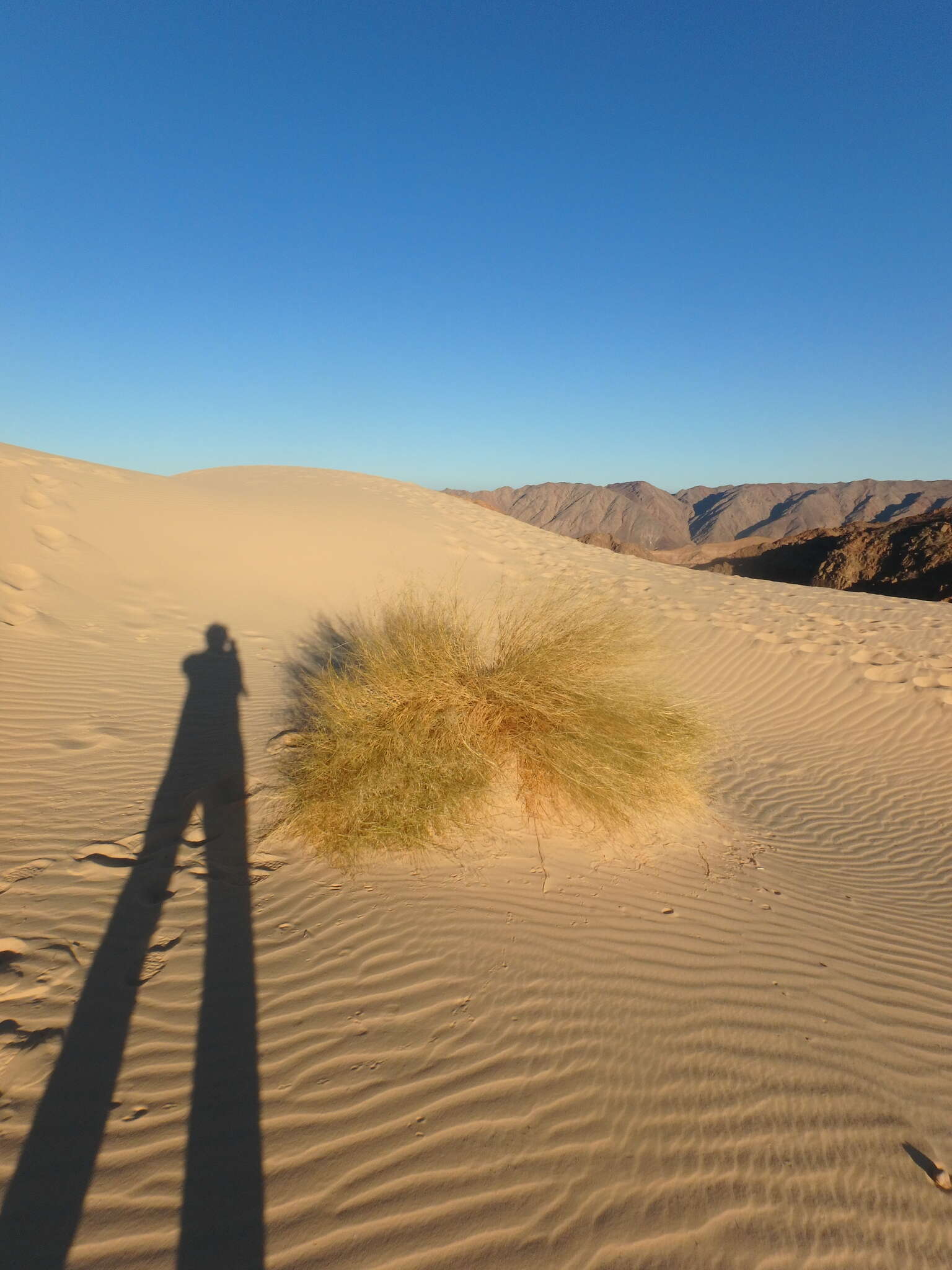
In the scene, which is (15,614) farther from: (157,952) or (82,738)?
(157,952)

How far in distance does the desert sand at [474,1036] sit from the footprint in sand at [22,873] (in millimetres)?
32

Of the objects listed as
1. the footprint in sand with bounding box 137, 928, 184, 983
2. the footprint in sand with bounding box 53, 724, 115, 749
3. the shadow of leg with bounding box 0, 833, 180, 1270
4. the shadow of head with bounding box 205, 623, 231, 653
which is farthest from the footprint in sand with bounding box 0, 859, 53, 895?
the shadow of head with bounding box 205, 623, 231, 653

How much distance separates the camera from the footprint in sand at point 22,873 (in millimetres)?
3021

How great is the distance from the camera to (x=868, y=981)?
2.96 metres

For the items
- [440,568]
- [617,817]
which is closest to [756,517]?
[440,568]

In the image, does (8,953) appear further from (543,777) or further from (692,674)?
(692,674)

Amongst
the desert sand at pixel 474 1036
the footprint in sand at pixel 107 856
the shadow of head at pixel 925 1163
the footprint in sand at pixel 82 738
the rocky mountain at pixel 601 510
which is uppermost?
the rocky mountain at pixel 601 510

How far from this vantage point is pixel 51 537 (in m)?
9.62

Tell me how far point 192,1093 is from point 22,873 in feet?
5.93

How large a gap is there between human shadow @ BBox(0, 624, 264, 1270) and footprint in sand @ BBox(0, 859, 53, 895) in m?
0.45

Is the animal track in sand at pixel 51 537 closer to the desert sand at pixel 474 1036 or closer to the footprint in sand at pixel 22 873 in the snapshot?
the desert sand at pixel 474 1036

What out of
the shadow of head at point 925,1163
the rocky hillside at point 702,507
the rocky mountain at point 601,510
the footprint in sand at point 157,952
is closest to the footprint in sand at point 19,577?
the footprint in sand at point 157,952

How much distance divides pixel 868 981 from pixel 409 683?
9.58 feet

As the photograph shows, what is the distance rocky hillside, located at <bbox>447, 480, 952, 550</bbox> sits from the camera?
56.0 m
